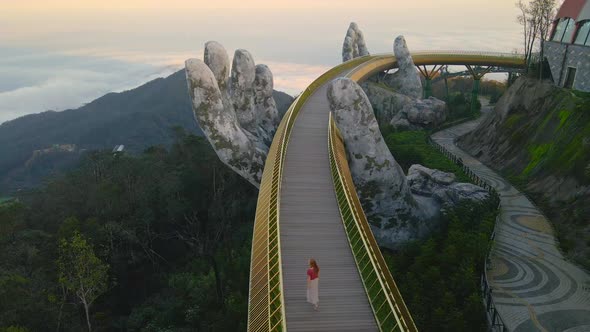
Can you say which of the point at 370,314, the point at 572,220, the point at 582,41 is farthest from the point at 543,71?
the point at 370,314

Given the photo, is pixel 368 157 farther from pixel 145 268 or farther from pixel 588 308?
pixel 145 268

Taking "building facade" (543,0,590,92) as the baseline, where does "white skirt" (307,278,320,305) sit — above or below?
below

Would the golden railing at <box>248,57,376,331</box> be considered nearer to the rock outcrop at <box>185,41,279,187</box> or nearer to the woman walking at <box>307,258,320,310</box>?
the woman walking at <box>307,258,320,310</box>

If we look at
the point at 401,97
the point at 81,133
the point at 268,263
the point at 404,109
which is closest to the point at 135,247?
the point at 268,263

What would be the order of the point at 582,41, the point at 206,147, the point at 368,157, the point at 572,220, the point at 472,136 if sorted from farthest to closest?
1. the point at 472,136
2. the point at 206,147
3. the point at 582,41
4. the point at 368,157
5. the point at 572,220

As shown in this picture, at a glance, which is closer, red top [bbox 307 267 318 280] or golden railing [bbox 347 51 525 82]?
red top [bbox 307 267 318 280]

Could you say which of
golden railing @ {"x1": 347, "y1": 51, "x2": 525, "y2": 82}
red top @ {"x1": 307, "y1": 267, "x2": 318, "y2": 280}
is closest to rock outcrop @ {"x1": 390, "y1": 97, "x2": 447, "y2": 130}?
golden railing @ {"x1": 347, "y1": 51, "x2": 525, "y2": 82}

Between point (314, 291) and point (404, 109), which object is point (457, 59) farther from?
point (314, 291)
